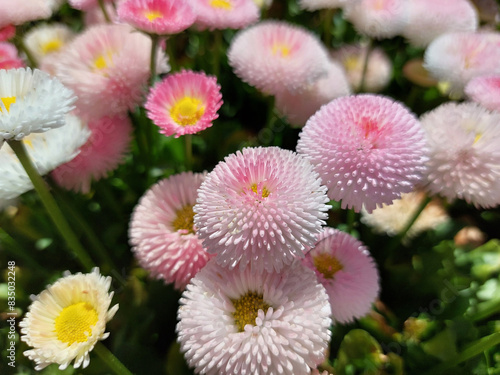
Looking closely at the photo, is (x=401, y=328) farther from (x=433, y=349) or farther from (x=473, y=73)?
(x=473, y=73)

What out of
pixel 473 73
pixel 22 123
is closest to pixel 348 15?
pixel 473 73

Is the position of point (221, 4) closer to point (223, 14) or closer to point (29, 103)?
point (223, 14)

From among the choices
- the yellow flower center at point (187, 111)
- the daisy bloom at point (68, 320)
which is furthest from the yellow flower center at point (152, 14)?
the daisy bloom at point (68, 320)

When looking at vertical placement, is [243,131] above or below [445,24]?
below

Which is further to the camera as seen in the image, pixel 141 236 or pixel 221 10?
pixel 221 10

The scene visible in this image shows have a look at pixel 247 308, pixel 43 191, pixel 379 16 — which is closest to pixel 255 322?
pixel 247 308

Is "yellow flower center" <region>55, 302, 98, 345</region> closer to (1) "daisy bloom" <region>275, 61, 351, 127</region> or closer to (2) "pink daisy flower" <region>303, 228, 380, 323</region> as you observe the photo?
(2) "pink daisy flower" <region>303, 228, 380, 323</region>

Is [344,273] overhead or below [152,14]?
below
